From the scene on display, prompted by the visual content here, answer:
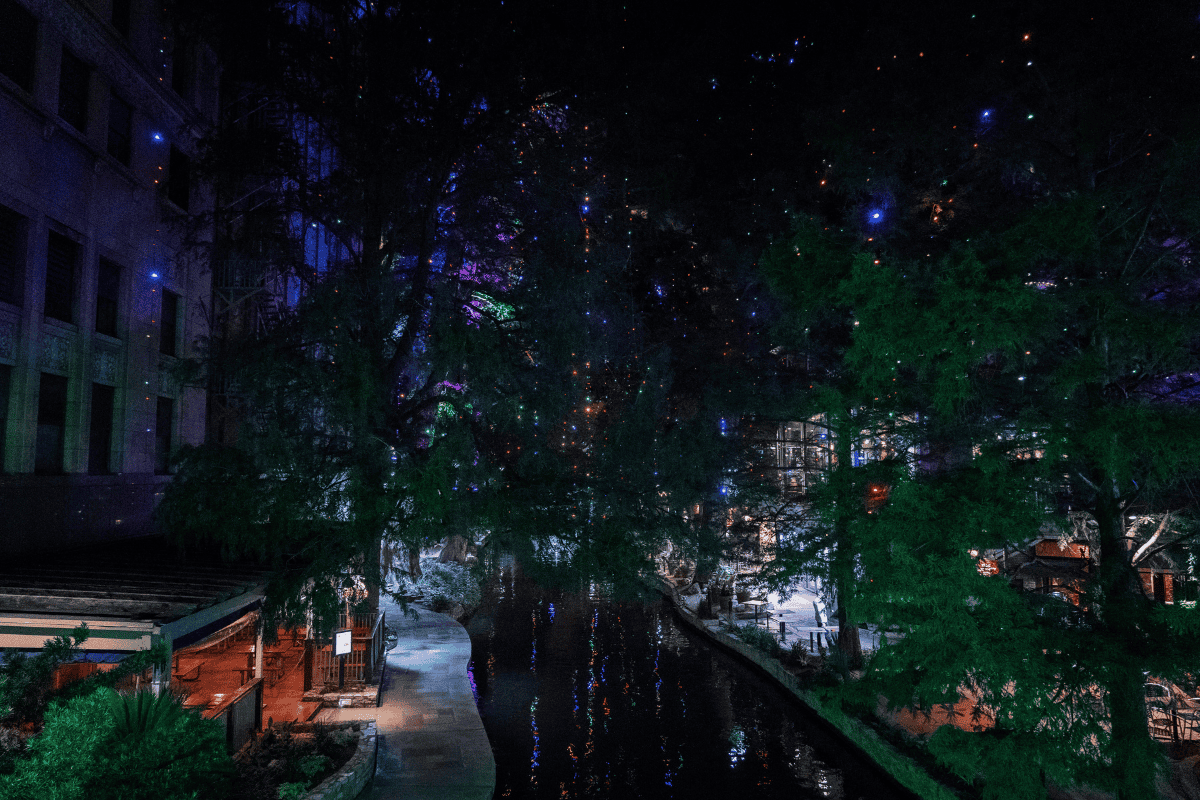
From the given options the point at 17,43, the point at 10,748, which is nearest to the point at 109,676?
the point at 10,748

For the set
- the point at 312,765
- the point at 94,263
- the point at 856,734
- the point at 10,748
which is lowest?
the point at 856,734

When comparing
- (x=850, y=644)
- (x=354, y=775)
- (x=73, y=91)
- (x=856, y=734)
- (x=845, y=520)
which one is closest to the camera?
(x=845, y=520)

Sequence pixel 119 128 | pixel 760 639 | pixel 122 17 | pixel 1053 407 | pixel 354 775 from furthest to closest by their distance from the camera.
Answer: pixel 760 639 < pixel 119 128 < pixel 122 17 < pixel 354 775 < pixel 1053 407

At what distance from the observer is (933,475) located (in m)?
11.1

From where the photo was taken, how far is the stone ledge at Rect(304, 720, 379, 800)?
35.7 ft

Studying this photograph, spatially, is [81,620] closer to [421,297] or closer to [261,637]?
[261,637]

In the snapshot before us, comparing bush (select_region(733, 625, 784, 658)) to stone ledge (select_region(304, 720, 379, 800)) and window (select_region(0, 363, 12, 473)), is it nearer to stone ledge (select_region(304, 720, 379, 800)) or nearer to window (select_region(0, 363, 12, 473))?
stone ledge (select_region(304, 720, 379, 800))

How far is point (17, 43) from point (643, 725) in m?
17.9

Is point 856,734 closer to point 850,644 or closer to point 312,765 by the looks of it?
point 850,644

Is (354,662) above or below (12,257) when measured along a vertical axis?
below

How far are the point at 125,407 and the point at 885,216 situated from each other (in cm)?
1561

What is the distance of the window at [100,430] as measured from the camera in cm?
1465

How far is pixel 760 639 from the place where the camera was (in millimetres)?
24547

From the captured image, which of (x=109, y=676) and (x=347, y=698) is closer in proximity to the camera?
(x=109, y=676)
